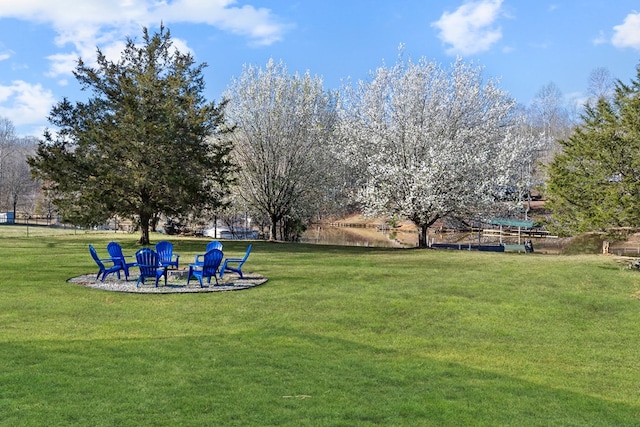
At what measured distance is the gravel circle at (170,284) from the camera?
1227 cm

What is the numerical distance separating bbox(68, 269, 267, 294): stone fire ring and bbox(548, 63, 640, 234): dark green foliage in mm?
10844

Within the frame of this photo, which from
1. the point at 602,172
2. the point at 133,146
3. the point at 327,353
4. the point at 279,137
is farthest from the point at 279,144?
the point at 327,353

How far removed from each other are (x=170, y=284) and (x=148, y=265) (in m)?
0.83

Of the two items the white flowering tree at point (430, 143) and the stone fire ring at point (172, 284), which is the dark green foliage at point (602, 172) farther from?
the stone fire ring at point (172, 284)

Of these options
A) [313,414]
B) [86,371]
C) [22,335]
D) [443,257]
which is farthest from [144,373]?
[443,257]

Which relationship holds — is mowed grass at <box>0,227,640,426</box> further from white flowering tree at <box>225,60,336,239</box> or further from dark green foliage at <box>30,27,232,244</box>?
white flowering tree at <box>225,60,336,239</box>

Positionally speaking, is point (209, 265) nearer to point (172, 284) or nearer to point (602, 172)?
point (172, 284)

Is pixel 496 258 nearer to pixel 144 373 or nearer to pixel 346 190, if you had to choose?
pixel 346 190

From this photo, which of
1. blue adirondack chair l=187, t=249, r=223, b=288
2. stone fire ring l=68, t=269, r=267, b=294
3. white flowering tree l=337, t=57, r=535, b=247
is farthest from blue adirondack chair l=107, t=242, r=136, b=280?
white flowering tree l=337, t=57, r=535, b=247

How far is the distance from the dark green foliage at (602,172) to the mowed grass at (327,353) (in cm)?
281

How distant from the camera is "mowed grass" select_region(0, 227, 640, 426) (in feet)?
17.0

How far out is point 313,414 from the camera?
500 cm

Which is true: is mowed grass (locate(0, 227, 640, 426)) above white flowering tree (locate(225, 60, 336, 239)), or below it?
below

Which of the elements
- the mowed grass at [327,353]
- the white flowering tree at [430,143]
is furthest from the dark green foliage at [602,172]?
the white flowering tree at [430,143]
